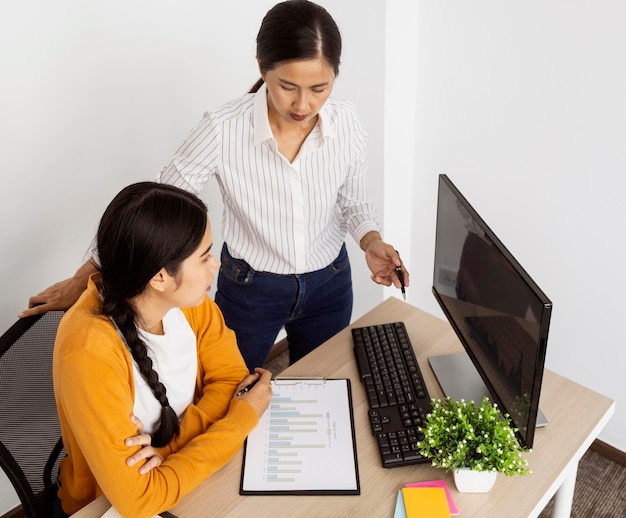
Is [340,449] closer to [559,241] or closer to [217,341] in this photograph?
[217,341]

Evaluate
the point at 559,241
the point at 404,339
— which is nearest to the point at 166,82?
the point at 404,339

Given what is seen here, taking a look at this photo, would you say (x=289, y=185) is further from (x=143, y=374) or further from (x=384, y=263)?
(x=143, y=374)

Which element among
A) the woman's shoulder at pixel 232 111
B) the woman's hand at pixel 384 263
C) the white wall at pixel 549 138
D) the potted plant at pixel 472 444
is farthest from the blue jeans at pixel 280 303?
the white wall at pixel 549 138

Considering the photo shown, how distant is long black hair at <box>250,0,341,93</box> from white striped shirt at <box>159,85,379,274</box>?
0.16 meters

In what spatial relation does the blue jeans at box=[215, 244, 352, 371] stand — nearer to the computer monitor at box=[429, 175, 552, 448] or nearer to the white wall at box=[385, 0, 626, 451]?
the computer monitor at box=[429, 175, 552, 448]

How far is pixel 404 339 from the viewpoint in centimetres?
163

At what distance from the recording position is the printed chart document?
4.15ft

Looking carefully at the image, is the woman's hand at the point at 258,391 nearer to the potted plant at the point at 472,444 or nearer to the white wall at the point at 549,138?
the potted plant at the point at 472,444

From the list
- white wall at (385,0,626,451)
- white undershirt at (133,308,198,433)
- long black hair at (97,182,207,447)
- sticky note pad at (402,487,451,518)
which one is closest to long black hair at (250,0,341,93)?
long black hair at (97,182,207,447)

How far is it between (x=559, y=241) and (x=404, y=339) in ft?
3.28

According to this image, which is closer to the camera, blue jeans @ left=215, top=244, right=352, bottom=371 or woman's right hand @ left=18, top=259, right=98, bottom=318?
woman's right hand @ left=18, top=259, right=98, bottom=318

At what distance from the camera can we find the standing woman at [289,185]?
1.42 meters

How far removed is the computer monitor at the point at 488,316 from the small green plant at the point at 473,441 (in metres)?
0.06

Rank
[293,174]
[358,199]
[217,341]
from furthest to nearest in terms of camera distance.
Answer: [358,199]
[293,174]
[217,341]
